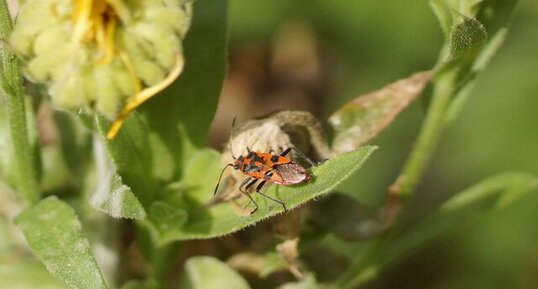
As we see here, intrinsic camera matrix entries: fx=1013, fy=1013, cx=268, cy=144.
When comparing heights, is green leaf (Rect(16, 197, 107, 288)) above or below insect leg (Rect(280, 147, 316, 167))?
below

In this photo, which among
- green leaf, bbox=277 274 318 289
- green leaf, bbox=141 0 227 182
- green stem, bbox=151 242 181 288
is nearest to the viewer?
green leaf, bbox=141 0 227 182

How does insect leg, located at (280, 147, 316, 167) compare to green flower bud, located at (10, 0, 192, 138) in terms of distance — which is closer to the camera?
green flower bud, located at (10, 0, 192, 138)

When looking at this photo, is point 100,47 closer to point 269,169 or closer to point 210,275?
point 269,169

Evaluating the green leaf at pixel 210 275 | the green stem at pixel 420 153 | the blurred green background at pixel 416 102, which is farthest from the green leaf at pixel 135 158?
the blurred green background at pixel 416 102

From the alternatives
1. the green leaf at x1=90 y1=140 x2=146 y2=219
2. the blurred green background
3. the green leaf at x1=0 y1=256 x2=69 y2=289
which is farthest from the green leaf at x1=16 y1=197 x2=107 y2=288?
the blurred green background

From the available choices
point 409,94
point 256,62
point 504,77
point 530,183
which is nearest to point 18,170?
point 409,94

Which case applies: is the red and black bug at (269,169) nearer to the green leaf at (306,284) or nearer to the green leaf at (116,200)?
the green leaf at (116,200)

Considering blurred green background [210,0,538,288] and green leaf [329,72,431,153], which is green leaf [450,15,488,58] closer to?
green leaf [329,72,431,153]
